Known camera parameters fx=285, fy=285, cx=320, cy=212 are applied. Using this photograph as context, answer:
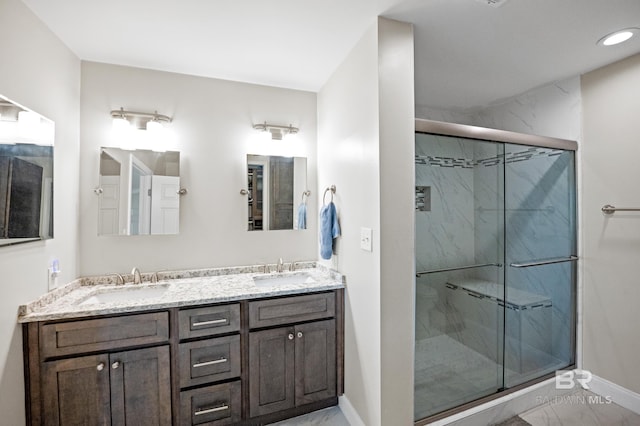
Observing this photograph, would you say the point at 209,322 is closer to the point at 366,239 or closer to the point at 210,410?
the point at 210,410

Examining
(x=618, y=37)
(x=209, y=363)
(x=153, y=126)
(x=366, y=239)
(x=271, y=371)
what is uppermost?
(x=618, y=37)

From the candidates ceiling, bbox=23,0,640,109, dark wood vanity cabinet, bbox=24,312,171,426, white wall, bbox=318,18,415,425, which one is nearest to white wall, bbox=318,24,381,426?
white wall, bbox=318,18,415,425

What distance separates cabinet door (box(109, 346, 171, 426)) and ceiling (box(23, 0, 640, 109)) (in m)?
1.83

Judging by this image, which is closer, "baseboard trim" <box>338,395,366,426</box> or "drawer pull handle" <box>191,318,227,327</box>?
"drawer pull handle" <box>191,318,227,327</box>

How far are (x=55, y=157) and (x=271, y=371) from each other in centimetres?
182

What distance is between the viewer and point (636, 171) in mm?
1947

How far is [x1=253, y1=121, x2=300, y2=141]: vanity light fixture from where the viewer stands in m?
2.34

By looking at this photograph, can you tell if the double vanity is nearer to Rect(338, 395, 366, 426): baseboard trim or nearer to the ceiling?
Rect(338, 395, 366, 426): baseboard trim

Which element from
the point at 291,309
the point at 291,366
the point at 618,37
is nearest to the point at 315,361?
the point at 291,366

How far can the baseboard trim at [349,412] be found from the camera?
1783 millimetres

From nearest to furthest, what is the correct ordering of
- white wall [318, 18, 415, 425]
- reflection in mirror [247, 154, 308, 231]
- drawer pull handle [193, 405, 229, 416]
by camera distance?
white wall [318, 18, 415, 425] < drawer pull handle [193, 405, 229, 416] < reflection in mirror [247, 154, 308, 231]

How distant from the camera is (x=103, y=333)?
1.52 metres

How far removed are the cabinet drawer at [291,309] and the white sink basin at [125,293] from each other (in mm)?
683

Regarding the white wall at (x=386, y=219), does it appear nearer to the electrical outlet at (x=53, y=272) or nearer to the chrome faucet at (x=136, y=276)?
the chrome faucet at (x=136, y=276)
